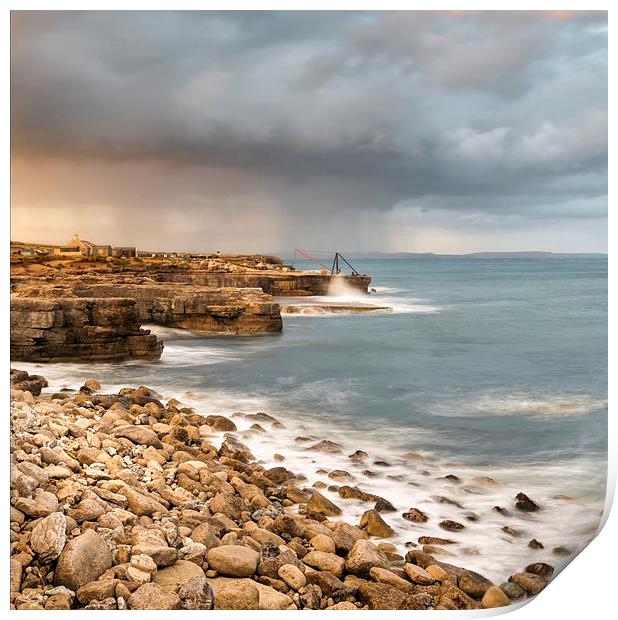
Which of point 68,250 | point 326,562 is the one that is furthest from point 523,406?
point 68,250

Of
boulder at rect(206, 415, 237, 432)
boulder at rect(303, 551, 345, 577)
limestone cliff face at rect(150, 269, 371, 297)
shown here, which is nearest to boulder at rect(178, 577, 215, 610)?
boulder at rect(303, 551, 345, 577)

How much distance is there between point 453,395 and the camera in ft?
12.5

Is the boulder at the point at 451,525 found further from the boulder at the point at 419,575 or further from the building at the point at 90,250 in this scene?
the building at the point at 90,250

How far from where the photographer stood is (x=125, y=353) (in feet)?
15.3

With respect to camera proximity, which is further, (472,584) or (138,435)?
(138,435)

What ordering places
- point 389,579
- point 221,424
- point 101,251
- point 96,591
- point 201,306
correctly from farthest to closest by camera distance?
point 201,306 < point 221,424 < point 101,251 < point 389,579 < point 96,591

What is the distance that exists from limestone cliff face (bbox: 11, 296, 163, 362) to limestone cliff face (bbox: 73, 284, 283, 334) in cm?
10

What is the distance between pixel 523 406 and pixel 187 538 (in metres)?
2.11

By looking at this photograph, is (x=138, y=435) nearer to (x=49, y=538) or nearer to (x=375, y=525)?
(x=49, y=538)

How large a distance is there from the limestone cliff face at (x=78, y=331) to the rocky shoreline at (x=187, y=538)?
0.52 metres
